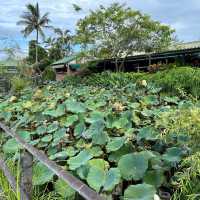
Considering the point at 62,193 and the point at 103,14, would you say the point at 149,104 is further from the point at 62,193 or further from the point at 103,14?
the point at 103,14

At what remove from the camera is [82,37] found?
23062 mm

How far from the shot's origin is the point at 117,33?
2273 centimetres

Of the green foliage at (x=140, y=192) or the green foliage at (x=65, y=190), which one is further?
the green foliage at (x=65, y=190)

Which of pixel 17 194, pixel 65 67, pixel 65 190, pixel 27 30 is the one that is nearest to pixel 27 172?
pixel 17 194

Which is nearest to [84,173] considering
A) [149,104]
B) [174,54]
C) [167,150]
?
[167,150]

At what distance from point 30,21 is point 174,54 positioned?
33.7m

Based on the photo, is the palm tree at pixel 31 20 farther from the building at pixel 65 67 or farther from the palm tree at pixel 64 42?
the building at pixel 65 67

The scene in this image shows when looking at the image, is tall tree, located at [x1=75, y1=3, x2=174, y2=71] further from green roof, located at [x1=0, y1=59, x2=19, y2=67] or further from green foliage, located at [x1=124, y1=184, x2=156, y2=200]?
green foliage, located at [x1=124, y1=184, x2=156, y2=200]

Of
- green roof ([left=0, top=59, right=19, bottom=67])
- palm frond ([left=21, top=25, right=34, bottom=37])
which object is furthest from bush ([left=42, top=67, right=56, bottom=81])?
palm frond ([left=21, top=25, right=34, bottom=37])

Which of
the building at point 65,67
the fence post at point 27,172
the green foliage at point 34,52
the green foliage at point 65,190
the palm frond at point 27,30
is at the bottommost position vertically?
the green foliage at point 65,190

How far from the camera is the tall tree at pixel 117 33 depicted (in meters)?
22.5

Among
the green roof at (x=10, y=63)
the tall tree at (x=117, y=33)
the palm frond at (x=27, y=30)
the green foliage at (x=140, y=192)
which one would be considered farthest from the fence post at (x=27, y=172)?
the palm frond at (x=27, y=30)

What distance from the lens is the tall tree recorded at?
22531 mm

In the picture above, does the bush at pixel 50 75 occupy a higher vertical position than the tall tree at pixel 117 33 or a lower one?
lower
